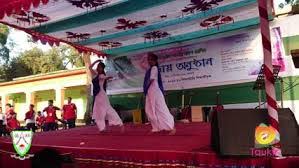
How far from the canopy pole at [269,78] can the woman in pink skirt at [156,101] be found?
3.05 meters

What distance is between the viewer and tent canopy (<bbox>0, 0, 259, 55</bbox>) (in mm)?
7508

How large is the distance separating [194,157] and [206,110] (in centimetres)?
660

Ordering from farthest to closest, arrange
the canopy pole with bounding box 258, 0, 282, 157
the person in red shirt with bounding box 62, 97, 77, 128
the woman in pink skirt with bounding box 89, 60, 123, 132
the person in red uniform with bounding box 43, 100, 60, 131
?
1. the person in red shirt with bounding box 62, 97, 77, 128
2. the person in red uniform with bounding box 43, 100, 60, 131
3. the woman in pink skirt with bounding box 89, 60, 123, 132
4. the canopy pole with bounding box 258, 0, 282, 157

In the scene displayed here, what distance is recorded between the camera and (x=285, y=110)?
342 cm

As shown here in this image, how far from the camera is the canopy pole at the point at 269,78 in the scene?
3.07 metres

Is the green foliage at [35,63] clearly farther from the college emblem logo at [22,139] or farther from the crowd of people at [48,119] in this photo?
the college emblem logo at [22,139]

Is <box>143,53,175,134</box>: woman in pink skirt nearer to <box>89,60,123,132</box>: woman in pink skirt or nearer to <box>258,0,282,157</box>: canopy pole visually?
<box>89,60,123,132</box>: woman in pink skirt

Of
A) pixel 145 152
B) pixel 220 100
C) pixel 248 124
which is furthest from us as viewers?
pixel 220 100

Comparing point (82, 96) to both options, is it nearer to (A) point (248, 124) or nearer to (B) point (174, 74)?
(B) point (174, 74)

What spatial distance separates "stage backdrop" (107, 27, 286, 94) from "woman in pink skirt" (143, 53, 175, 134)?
5.81 ft

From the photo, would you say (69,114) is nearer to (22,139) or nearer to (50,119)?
(50,119)

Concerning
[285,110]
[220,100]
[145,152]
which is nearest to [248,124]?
[285,110]

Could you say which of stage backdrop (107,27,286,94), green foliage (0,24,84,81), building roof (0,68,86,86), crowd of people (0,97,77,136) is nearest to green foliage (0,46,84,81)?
green foliage (0,24,84,81)

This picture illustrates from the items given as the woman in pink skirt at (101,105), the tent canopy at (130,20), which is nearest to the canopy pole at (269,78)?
the tent canopy at (130,20)
